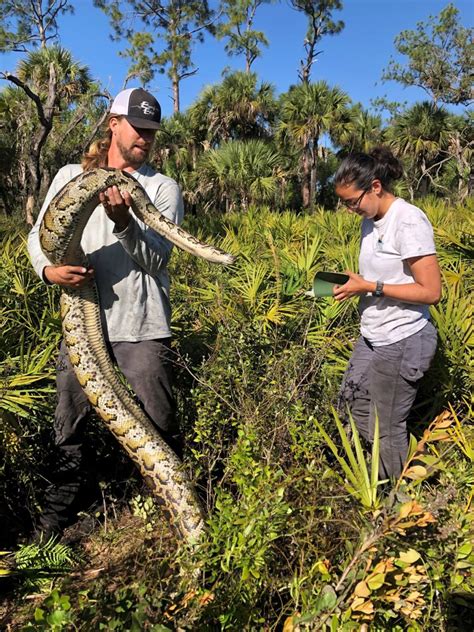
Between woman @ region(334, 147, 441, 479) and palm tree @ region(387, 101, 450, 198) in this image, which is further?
palm tree @ region(387, 101, 450, 198)

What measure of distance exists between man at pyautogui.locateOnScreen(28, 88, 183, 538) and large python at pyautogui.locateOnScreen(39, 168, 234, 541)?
0.24 ft

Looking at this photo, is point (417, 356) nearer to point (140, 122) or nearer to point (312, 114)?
point (140, 122)

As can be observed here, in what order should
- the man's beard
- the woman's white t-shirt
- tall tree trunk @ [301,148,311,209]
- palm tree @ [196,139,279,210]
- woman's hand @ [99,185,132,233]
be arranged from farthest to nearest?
tall tree trunk @ [301,148,311,209], palm tree @ [196,139,279,210], the man's beard, the woman's white t-shirt, woman's hand @ [99,185,132,233]

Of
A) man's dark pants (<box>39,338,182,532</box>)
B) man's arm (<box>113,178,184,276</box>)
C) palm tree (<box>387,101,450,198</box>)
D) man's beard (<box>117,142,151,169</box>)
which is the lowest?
man's dark pants (<box>39,338,182,532</box>)

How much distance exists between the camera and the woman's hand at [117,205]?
2488 mm

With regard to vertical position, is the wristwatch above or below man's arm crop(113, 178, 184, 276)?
below

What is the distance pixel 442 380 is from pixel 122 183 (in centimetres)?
283

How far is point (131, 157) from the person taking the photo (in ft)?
9.25

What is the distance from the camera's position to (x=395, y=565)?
1.86m

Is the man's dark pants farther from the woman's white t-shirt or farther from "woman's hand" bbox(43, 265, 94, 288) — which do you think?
the woman's white t-shirt

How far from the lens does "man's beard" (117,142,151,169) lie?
2810mm

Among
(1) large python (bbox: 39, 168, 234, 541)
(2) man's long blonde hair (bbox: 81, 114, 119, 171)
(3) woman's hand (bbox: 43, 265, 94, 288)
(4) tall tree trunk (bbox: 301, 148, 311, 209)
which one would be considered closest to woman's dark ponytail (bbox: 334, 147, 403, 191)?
(1) large python (bbox: 39, 168, 234, 541)

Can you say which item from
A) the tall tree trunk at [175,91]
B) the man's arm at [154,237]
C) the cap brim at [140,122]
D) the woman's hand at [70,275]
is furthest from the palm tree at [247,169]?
the woman's hand at [70,275]

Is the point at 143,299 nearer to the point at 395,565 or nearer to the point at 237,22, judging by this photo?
the point at 395,565
